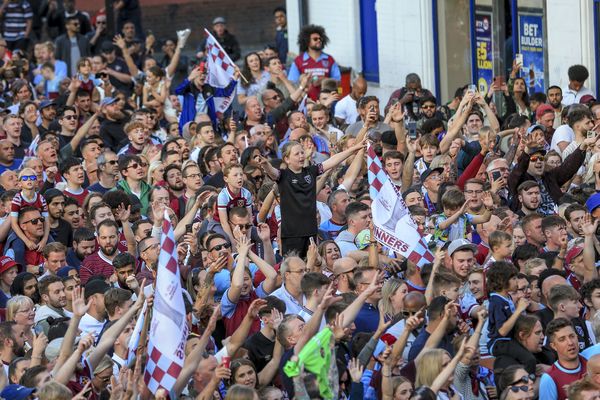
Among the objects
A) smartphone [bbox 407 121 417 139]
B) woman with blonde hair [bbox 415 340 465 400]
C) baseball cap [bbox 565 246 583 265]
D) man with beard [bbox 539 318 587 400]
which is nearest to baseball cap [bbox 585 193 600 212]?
baseball cap [bbox 565 246 583 265]

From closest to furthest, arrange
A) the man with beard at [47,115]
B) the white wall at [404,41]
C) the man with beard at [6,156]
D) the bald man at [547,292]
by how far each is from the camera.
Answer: the bald man at [547,292]
the man with beard at [6,156]
the man with beard at [47,115]
the white wall at [404,41]

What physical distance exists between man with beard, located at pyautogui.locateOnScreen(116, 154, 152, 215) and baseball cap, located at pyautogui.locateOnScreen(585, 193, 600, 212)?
442 centimetres

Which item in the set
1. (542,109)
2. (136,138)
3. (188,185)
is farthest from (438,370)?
(136,138)

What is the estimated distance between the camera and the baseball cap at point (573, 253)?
482 inches

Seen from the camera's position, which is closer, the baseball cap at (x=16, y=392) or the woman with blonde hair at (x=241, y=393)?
the woman with blonde hair at (x=241, y=393)

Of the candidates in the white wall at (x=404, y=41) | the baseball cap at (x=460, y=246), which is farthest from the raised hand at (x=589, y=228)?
the white wall at (x=404, y=41)

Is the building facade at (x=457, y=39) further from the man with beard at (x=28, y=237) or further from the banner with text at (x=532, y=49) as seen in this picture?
the man with beard at (x=28, y=237)

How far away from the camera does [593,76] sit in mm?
18516

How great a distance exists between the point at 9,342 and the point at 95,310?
41.6 inches

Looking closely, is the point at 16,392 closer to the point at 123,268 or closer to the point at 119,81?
the point at 123,268

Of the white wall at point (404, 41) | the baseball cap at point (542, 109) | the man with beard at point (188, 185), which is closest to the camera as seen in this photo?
the man with beard at point (188, 185)

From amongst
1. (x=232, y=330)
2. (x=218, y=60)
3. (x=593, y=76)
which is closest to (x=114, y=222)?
(x=232, y=330)

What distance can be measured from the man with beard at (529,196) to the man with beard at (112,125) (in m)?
6.28

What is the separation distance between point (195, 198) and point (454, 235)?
2.47 meters
